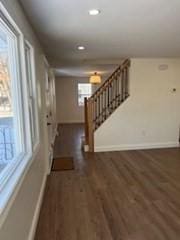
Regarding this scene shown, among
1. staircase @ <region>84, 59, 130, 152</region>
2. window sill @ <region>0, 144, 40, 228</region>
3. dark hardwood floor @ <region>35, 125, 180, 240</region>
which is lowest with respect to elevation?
dark hardwood floor @ <region>35, 125, 180, 240</region>

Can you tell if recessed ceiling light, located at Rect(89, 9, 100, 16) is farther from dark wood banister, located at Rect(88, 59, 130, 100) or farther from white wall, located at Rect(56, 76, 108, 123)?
white wall, located at Rect(56, 76, 108, 123)

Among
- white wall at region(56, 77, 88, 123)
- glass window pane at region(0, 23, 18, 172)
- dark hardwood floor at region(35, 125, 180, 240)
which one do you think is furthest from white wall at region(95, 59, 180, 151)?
white wall at region(56, 77, 88, 123)

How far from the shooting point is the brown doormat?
4521 millimetres

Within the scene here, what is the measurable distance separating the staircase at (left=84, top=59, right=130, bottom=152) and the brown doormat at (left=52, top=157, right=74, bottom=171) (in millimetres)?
846

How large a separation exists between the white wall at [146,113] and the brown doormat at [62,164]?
3.21ft

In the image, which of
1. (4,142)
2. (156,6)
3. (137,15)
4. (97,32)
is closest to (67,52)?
(97,32)

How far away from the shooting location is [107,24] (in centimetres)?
275

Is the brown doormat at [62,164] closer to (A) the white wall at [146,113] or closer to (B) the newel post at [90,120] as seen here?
(B) the newel post at [90,120]

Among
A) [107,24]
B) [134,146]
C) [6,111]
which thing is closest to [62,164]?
[134,146]

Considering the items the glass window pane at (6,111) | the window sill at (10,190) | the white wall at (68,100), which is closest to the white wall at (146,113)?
the glass window pane at (6,111)

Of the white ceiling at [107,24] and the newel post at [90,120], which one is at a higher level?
the white ceiling at [107,24]

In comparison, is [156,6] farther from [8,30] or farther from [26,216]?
[26,216]

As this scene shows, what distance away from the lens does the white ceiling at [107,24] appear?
7.06 ft

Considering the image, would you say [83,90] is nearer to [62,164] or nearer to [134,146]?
[134,146]
